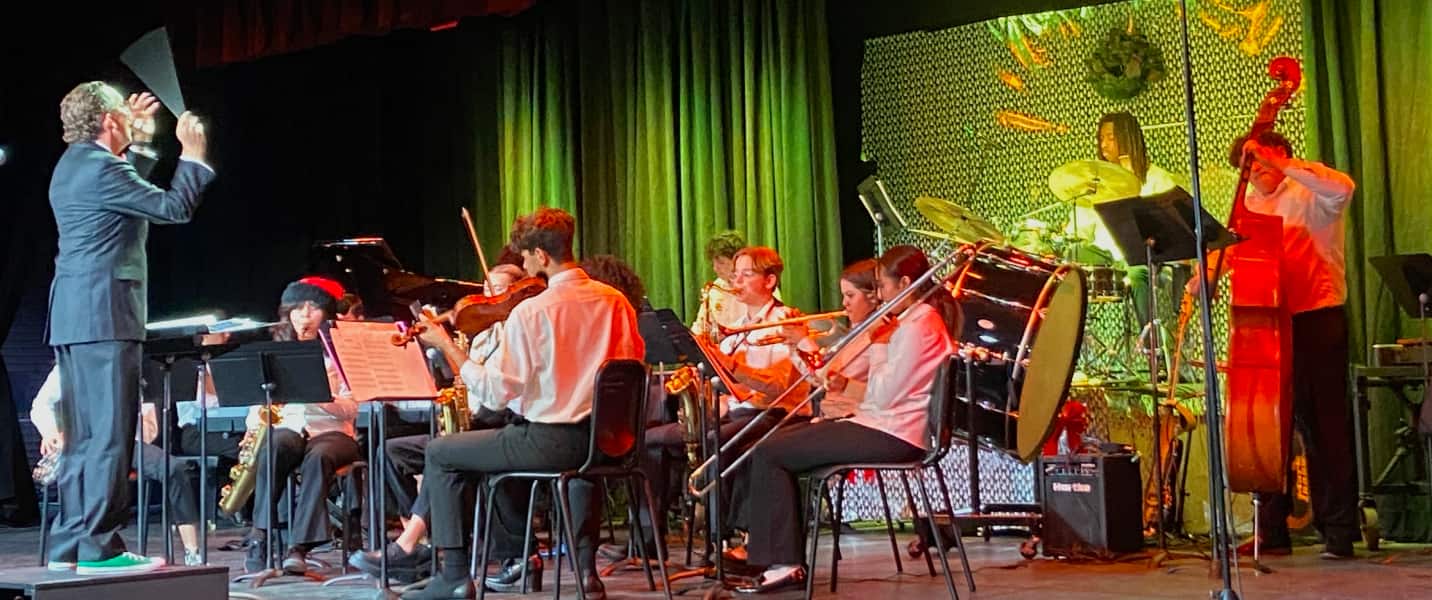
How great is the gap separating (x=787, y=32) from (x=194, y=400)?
3.46m

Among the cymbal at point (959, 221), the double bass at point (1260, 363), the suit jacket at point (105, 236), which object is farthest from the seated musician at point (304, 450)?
the double bass at point (1260, 363)

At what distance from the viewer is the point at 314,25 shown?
27.5 ft

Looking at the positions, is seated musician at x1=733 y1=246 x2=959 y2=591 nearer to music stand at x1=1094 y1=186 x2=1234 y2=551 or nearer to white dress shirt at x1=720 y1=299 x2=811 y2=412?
white dress shirt at x1=720 y1=299 x2=811 y2=412

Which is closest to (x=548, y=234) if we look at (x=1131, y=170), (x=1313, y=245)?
(x=1313, y=245)

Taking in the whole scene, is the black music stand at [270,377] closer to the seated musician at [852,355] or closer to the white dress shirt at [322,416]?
the white dress shirt at [322,416]

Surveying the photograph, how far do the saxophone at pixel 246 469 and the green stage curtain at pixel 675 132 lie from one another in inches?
108

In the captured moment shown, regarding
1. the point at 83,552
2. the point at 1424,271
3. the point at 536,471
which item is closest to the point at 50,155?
the point at 83,552

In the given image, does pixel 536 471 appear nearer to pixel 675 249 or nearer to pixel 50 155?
pixel 675 249

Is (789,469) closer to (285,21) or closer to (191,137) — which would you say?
(191,137)

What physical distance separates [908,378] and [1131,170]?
283 centimetres

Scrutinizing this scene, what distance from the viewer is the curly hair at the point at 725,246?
7.15m

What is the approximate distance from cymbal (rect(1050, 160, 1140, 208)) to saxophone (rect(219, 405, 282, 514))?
3.55m

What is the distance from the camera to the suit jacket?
4.60 m

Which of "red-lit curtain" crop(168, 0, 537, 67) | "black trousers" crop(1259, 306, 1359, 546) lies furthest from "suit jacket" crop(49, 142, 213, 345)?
"black trousers" crop(1259, 306, 1359, 546)
